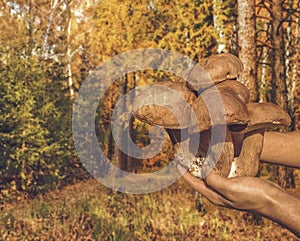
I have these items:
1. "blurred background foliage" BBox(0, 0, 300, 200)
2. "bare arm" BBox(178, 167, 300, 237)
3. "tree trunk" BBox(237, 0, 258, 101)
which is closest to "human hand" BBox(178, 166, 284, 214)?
"bare arm" BBox(178, 167, 300, 237)

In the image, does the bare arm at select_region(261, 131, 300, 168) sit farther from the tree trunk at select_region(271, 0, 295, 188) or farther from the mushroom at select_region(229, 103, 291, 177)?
the tree trunk at select_region(271, 0, 295, 188)

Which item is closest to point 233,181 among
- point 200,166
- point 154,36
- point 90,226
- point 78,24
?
point 200,166

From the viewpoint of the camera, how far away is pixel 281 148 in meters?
1.53

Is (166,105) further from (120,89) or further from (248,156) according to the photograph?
(120,89)

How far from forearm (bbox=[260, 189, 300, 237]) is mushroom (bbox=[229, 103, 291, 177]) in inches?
5.4

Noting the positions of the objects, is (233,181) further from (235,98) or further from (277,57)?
(277,57)

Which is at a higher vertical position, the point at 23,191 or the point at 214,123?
the point at 214,123

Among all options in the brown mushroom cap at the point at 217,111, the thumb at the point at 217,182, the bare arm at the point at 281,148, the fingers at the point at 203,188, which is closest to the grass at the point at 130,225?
the bare arm at the point at 281,148

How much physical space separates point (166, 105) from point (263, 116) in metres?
0.28

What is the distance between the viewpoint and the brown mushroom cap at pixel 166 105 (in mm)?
1143

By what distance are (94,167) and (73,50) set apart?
10.8 m

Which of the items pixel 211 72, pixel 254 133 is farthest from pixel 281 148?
pixel 211 72

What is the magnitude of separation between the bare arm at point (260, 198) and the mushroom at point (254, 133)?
2.8 inches

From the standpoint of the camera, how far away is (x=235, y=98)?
110cm
